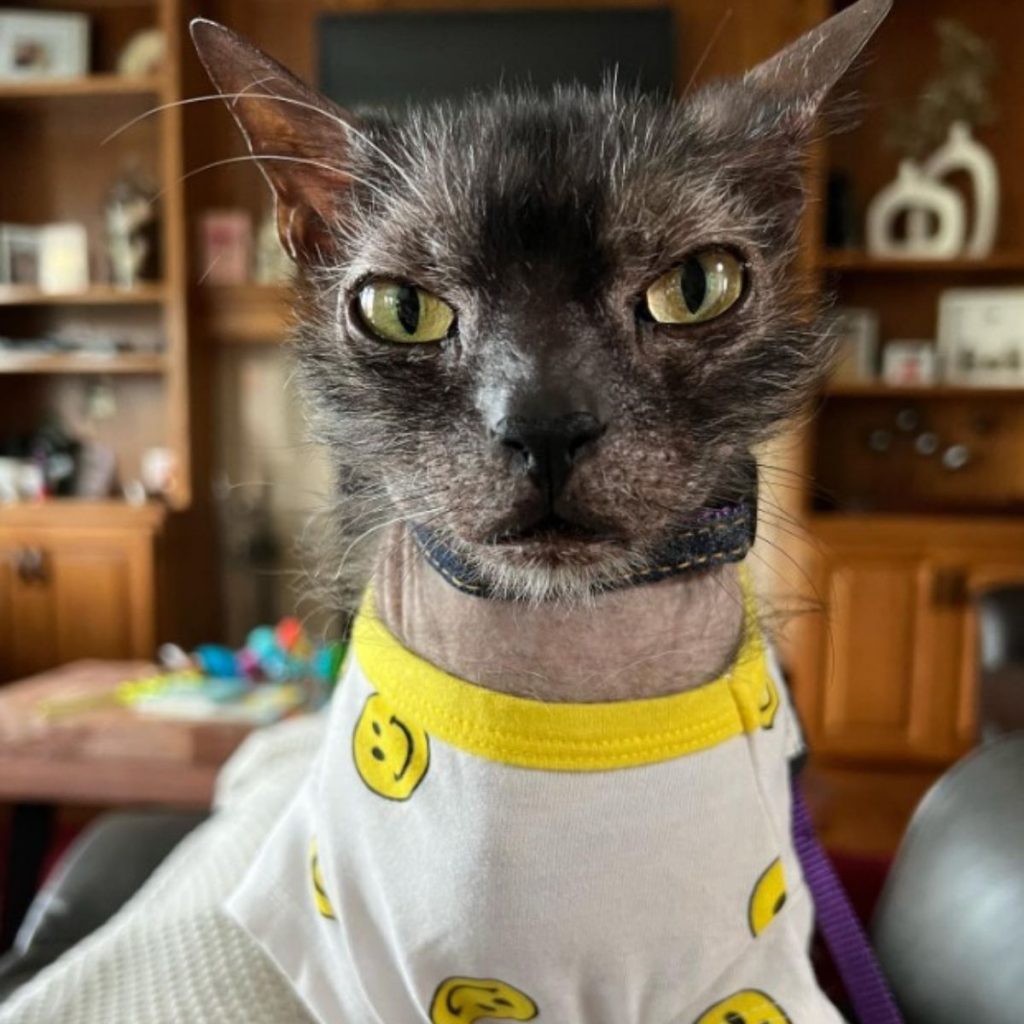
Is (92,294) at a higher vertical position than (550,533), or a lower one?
higher

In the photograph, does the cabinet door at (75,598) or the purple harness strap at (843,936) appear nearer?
the purple harness strap at (843,936)

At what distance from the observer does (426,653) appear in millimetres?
517

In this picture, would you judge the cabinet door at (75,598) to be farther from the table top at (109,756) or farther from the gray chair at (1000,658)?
the gray chair at (1000,658)

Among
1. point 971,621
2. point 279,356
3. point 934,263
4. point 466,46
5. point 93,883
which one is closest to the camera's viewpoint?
point 93,883

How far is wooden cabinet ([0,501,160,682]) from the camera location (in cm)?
239

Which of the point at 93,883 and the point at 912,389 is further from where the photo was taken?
the point at 912,389

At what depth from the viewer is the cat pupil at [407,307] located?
1.53 feet

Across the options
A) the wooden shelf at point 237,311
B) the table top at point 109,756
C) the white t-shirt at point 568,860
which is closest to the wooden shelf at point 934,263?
the wooden shelf at point 237,311

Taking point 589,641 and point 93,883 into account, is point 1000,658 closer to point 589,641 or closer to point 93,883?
point 589,641

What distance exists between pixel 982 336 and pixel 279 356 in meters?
1.76

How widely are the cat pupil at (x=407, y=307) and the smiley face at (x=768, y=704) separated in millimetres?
273

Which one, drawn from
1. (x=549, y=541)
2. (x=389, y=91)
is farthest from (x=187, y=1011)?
(x=389, y=91)

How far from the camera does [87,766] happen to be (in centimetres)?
133

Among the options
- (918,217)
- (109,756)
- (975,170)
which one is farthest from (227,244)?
(975,170)
